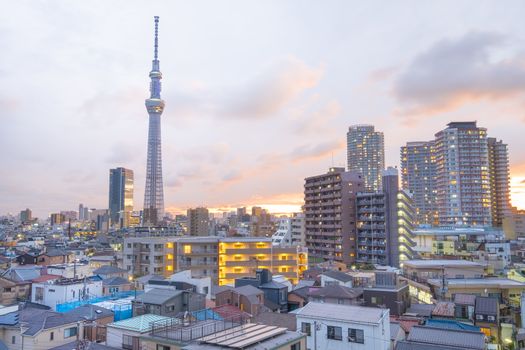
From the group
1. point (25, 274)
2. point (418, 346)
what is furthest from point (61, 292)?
point (418, 346)

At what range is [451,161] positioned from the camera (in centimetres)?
Answer: 13788

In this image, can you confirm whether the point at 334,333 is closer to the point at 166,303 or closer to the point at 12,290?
the point at 166,303

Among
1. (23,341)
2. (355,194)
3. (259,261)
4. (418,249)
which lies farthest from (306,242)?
(23,341)

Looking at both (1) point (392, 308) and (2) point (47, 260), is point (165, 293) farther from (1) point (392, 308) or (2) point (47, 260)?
(2) point (47, 260)

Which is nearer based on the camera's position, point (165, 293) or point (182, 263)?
point (165, 293)

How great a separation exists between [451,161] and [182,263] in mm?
109284

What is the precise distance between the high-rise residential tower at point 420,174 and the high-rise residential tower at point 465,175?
32.5 m

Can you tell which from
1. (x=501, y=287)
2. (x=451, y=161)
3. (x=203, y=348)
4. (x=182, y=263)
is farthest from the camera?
(x=451, y=161)

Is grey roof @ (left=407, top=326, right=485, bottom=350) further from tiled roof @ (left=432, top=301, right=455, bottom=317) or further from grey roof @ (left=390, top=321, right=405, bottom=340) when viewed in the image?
tiled roof @ (left=432, top=301, right=455, bottom=317)

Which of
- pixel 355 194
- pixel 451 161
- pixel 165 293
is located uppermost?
pixel 451 161

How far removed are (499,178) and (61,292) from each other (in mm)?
150700

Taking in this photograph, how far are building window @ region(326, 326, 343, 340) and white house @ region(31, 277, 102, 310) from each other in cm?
2246

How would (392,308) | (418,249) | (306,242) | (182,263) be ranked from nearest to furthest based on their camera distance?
(392,308), (182,263), (418,249), (306,242)

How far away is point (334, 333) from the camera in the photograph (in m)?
22.2
